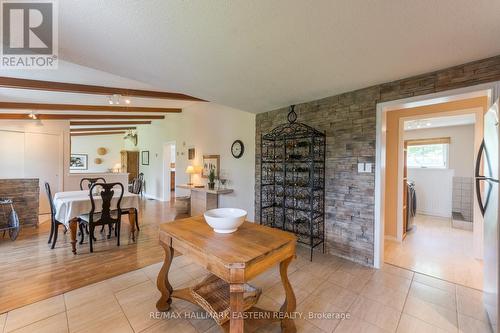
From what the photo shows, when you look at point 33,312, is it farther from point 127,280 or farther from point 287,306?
point 287,306

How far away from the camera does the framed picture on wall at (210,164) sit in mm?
4988

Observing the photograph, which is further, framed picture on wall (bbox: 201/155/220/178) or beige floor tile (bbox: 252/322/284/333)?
framed picture on wall (bbox: 201/155/220/178)

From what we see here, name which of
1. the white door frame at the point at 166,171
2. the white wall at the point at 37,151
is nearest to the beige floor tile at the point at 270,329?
the white wall at the point at 37,151

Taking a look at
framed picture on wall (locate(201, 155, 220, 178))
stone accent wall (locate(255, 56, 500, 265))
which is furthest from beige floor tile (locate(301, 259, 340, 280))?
framed picture on wall (locate(201, 155, 220, 178))

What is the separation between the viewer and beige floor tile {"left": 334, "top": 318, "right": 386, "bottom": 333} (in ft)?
5.23

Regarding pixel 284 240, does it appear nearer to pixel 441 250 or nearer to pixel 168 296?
pixel 168 296

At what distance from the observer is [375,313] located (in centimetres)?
179

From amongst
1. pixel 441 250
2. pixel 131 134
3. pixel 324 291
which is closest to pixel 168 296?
pixel 324 291

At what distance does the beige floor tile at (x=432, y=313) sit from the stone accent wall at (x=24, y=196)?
230 inches

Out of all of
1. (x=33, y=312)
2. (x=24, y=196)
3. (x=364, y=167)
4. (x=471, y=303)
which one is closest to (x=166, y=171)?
(x=24, y=196)

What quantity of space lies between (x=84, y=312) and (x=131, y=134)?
858 centimetres

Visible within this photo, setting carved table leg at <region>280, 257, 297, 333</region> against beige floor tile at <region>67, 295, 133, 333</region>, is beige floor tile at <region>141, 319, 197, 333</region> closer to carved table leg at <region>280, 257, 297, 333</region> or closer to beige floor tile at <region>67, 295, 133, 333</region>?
beige floor tile at <region>67, 295, 133, 333</region>

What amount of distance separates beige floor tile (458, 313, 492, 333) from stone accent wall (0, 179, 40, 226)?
20.2ft

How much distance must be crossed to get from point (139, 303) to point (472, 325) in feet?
8.93
